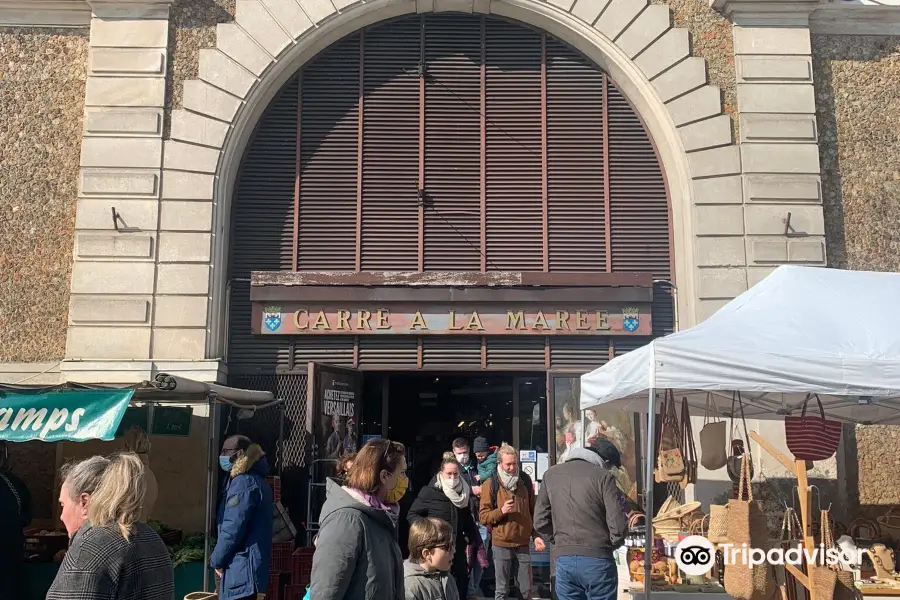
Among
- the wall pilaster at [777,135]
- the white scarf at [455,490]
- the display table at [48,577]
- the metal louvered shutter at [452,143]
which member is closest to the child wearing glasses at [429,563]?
the white scarf at [455,490]

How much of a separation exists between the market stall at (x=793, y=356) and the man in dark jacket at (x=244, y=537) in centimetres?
290

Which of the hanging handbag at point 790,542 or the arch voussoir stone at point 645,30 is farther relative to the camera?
the arch voussoir stone at point 645,30

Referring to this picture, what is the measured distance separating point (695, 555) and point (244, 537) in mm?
3630

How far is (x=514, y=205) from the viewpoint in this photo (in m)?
10.9

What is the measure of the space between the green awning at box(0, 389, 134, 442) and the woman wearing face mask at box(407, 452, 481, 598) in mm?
2798

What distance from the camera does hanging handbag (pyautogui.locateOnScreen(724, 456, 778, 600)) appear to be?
5.95 m

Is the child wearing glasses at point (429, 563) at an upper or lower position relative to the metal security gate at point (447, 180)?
lower

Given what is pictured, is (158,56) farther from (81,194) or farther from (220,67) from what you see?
(81,194)

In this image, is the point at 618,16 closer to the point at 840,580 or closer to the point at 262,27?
the point at 262,27

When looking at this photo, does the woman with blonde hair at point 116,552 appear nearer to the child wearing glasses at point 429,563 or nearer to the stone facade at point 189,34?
the child wearing glasses at point 429,563

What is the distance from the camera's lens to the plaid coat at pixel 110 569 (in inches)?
119

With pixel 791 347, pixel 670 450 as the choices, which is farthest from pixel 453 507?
pixel 791 347

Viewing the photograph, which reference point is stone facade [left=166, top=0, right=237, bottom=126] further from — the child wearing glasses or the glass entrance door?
the child wearing glasses

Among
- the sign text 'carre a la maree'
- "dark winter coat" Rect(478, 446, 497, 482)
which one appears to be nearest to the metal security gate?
the sign text 'carre a la maree'
